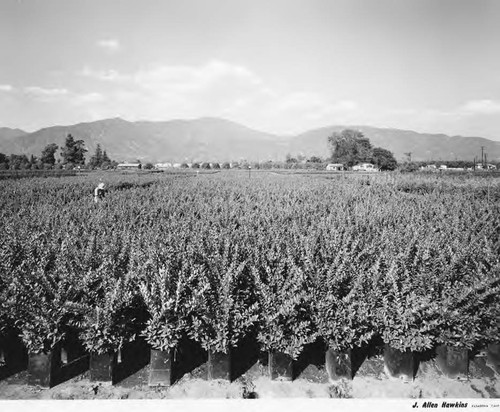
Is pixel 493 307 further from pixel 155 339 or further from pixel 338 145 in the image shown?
pixel 338 145

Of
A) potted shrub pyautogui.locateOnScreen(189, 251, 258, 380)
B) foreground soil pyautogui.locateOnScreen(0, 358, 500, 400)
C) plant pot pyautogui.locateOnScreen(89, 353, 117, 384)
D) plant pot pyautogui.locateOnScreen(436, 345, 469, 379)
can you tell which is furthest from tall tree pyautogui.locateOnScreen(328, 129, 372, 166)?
plant pot pyautogui.locateOnScreen(89, 353, 117, 384)

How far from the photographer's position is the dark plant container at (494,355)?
3.51 meters

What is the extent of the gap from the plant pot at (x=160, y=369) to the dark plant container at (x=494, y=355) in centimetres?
334

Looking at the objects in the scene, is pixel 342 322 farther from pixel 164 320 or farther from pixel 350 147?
pixel 350 147

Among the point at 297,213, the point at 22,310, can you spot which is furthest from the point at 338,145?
the point at 22,310

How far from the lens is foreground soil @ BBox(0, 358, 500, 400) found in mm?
3164

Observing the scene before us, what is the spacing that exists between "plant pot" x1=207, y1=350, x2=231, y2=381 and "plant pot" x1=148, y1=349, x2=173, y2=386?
391mm

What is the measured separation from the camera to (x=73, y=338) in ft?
12.0

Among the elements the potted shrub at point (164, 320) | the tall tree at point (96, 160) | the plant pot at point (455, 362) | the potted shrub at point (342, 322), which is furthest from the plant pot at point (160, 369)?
the tall tree at point (96, 160)

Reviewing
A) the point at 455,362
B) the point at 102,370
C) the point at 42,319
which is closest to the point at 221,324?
the point at 102,370

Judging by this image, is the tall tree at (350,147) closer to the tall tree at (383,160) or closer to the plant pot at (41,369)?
the tall tree at (383,160)

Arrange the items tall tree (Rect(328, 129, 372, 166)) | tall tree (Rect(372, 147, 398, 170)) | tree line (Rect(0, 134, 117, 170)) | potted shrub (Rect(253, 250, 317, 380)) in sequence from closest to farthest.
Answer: potted shrub (Rect(253, 250, 317, 380)), tree line (Rect(0, 134, 117, 170)), tall tree (Rect(372, 147, 398, 170)), tall tree (Rect(328, 129, 372, 166))

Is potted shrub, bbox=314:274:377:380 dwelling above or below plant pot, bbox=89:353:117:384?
above

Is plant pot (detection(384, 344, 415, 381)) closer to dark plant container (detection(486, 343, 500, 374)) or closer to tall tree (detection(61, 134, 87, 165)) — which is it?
dark plant container (detection(486, 343, 500, 374))
